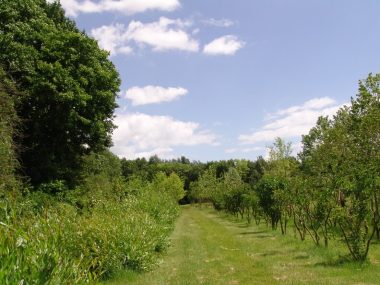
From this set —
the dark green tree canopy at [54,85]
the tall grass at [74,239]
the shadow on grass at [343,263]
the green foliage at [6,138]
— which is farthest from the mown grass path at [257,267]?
the dark green tree canopy at [54,85]

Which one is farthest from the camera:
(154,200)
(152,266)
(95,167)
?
(95,167)

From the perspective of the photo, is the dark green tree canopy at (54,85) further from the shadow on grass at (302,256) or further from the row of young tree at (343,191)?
the shadow on grass at (302,256)

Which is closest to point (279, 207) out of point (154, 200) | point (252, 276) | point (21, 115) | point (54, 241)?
point (154, 200)

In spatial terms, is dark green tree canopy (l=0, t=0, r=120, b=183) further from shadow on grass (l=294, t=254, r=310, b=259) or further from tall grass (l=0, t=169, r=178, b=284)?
shadow on grass (l=294, t=254, r=310, b=259)

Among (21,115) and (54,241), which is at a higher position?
(21,115)

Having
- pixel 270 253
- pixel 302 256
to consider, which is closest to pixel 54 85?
pixel 270 253

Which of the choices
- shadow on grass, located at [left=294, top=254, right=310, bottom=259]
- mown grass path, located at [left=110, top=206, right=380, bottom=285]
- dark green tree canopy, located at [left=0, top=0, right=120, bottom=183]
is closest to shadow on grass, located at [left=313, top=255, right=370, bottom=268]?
mown grass path, located at [left=110, top=206, right=380, bottom=285]

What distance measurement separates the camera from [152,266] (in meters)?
14.0

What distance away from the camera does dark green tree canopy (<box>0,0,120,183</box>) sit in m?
23.0

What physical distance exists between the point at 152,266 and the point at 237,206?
2880cm

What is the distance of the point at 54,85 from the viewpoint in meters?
23.0

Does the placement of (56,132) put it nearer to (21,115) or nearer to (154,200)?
(21,115)

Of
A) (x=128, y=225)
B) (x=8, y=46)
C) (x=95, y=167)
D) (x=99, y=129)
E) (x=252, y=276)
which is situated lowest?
(x=252, y=276)

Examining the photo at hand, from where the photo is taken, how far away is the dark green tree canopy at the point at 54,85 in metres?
23.0
